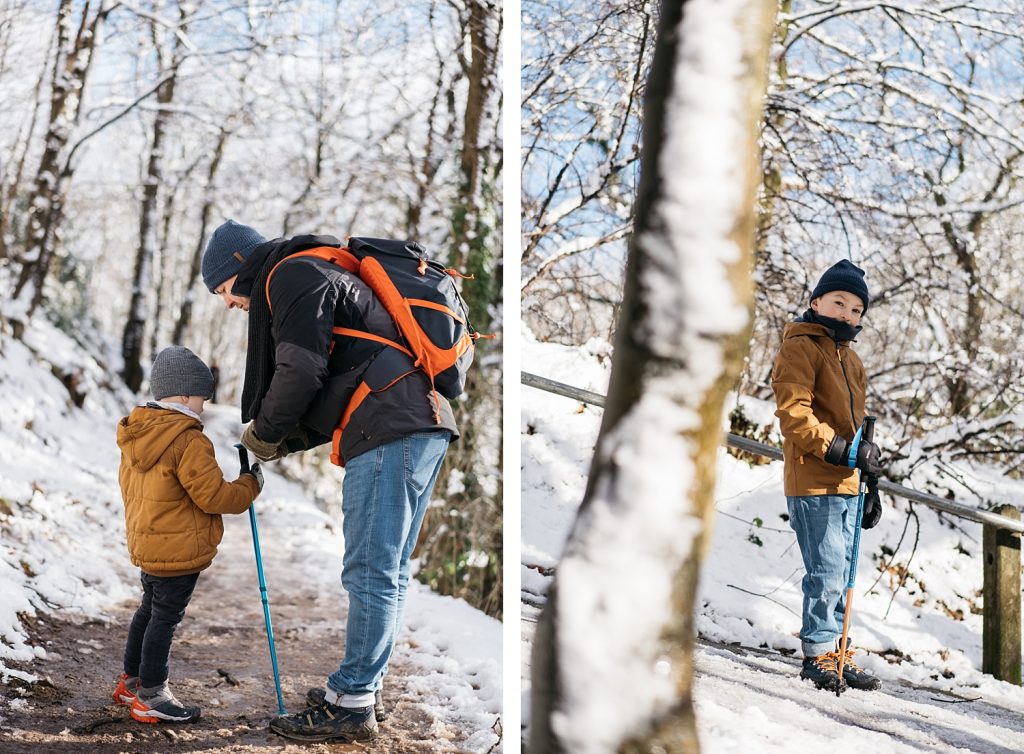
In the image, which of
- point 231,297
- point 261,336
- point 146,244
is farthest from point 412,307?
point 146,244

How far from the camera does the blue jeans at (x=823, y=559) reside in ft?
6.43

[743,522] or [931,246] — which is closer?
[743,522]

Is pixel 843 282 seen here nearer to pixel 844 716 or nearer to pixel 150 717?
pixel 844 716

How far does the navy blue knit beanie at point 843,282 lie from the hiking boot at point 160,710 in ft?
6.05

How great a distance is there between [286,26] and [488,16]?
401 cm

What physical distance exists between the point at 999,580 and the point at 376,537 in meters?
1.36

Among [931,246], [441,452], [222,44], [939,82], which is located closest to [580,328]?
[441,452]

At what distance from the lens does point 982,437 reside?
2.02m

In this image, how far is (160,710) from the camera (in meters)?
2.31

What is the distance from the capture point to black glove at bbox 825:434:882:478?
1933mm

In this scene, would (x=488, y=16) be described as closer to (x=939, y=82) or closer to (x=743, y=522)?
(x=939, y=82)

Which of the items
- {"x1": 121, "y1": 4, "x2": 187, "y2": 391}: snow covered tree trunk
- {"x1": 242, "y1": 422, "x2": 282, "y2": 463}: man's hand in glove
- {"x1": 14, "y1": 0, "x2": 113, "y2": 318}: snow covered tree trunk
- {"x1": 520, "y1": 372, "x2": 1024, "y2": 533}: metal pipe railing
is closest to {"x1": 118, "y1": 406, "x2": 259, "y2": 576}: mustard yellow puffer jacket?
{"x1": 242, "y1": 422, "x2": 282, "y2": 463}: man's hand in glove

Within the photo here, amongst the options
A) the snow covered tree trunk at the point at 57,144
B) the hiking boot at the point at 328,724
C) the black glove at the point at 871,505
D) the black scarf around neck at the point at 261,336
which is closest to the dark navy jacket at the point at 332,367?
the black scarf around neck at the point at 261,336

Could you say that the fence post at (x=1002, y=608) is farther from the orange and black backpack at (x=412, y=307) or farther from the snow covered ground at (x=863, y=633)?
the orange and black backpack at (x=412, y=307)
